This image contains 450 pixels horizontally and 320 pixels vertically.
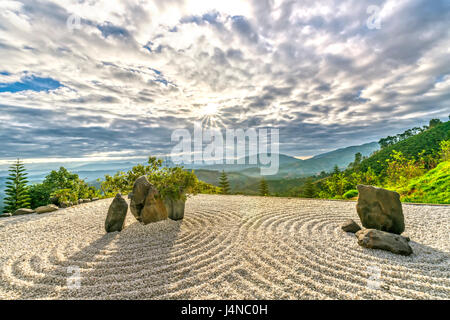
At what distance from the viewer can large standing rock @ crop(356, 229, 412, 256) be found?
174 inches

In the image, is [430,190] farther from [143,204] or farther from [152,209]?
[143,204]

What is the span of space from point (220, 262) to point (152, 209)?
3762 mm

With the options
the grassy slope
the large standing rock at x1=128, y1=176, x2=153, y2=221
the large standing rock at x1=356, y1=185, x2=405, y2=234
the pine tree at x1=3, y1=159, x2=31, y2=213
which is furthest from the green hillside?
the pine tree at x1=3, y1=159, x2=31, y2=213

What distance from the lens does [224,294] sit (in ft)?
10.00

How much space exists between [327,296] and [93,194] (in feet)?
50.0

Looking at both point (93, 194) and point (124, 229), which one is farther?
point (93, 194)

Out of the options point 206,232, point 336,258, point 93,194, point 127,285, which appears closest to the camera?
point 127,285

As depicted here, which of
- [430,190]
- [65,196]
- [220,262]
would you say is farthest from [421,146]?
[65,196]

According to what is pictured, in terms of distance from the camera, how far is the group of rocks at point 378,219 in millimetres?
4723

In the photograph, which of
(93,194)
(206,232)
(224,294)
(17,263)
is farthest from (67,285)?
(93,194)

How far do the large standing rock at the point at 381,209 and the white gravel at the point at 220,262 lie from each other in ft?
2.01

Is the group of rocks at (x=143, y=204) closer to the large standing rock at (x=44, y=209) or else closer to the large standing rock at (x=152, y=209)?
the large standing rock at (x=152, y=209)

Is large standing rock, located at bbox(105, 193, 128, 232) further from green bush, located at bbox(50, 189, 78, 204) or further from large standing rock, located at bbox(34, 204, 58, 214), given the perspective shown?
green bush, located at bbox(50, 189, 78, 204)

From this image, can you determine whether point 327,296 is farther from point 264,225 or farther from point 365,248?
point 264,225
